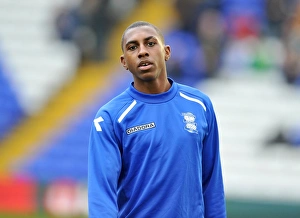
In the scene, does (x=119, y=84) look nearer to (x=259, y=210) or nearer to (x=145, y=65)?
(x=259, y=210)

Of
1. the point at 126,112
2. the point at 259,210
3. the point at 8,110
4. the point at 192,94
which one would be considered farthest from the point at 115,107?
the point at 8,110

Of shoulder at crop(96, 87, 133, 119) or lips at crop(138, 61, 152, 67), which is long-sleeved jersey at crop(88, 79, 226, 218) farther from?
lips at crop(138, 61, 152, 67)

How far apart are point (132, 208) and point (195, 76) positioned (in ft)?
33.2

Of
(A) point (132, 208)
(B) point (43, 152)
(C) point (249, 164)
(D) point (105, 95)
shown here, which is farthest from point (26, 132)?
(A) point (132, 208)

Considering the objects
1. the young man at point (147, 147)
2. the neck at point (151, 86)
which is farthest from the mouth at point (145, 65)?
the neck at point (151, 86)

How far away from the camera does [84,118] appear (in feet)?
49.7

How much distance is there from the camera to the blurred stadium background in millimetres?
13570

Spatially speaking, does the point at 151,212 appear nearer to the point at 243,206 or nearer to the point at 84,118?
the point at 243,206

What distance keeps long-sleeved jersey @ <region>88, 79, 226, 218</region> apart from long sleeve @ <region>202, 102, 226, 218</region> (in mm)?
97

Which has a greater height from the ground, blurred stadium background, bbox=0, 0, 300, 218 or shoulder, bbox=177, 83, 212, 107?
blurred stadium background, bbox=0, 0, 300, 218

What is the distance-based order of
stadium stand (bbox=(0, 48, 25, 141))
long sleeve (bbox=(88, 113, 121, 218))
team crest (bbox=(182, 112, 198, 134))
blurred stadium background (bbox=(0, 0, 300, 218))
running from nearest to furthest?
long sleeve (bbox=(88, 113, 121, 218)) → team crest (bbox=(182, 112, 198, 134)) → blurred stadium background (bbox=(0, 0, 300, 218)) → stadium stand (bbox=(0, 48, 25, 141))

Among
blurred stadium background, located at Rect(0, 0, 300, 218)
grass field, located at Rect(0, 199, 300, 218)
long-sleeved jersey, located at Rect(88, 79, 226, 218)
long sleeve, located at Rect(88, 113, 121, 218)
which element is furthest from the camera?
blurred stadium background, located at Rect(0, 0, 300, 218)

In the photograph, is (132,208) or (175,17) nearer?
(132,208)

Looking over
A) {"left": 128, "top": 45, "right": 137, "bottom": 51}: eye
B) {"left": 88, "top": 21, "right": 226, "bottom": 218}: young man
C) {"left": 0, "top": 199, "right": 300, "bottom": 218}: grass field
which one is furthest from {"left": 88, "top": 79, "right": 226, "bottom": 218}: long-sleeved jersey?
{"left": 0, "top": 199, "right": 300, "bottom": 218}: grass field
